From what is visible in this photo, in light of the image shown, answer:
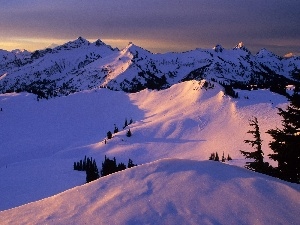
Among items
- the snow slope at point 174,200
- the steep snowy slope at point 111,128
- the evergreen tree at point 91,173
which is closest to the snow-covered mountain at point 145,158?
the snow slope at point 174,200

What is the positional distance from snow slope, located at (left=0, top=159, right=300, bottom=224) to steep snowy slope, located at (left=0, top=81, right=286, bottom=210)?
90.9ft

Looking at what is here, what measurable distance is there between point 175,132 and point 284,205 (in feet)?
285

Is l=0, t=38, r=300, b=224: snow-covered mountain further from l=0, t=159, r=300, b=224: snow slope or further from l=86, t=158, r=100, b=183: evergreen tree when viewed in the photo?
l=86, t=158, r=100, b=183: evergreen tree

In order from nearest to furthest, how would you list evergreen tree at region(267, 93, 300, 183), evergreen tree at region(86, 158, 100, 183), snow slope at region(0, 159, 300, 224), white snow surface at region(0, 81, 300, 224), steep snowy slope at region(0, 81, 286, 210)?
snow slope at region(0, 159, 300, 224), white snow surface at region(0, 81, 300, 224), evergreen tree at region(267, 93, 300, 183), evergreen tree at region(86, 158, 100, 183), steep snowy slope at region(0, 81, 286, 210)

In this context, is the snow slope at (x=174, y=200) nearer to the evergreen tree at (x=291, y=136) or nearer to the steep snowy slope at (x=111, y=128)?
the evergreen tree at (x=291, y=136)

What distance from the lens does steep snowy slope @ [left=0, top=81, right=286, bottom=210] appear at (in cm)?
5919

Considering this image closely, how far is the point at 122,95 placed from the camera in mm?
170000

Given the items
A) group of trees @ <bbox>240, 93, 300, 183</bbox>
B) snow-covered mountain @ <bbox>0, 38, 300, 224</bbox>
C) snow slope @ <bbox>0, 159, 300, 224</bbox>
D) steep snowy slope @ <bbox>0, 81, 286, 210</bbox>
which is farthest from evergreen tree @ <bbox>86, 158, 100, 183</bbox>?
snow slope @ <bbox>0, 159, 300, 224</bbox>

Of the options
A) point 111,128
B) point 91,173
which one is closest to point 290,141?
point 91,173

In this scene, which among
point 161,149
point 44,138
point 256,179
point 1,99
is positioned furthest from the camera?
point 1,99

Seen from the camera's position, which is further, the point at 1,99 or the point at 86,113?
the point at 1,99

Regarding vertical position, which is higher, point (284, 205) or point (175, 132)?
point (284, 205)

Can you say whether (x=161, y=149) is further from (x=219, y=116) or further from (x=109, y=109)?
(x=109, y=109)

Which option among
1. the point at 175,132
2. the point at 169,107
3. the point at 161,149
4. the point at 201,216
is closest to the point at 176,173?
the point at 201,216
